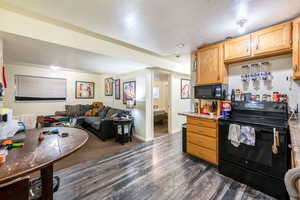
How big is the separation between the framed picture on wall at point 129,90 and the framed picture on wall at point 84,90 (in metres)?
2.18

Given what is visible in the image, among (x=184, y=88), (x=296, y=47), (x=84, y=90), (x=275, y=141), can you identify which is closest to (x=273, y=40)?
(x=296, y=47)

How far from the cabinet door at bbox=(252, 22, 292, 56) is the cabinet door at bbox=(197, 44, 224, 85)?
1.76 ft

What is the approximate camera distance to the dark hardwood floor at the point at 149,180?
172 cm

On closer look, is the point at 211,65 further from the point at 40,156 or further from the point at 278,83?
the point at 40,156

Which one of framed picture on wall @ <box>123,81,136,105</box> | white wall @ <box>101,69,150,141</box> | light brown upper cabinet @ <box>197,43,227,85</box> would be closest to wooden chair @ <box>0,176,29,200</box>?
light brown upper cabinet @ <box>197,43,227,85</box>

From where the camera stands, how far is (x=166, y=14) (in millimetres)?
1707

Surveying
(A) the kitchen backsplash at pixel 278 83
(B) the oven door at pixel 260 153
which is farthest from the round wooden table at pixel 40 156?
(A) the kitchen backsplash at pixel 278 83

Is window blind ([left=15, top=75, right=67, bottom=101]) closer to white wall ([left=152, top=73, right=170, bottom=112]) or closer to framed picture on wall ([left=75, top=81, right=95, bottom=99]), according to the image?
framed picture on wall ([left=75, top=81, right=95, bottom=99])

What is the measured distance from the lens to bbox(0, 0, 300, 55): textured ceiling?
1.51 meters

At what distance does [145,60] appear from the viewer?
10.9 feet

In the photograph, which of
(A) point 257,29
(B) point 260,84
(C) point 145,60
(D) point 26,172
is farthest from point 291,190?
(C) point 145,60

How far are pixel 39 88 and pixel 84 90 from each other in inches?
60.8

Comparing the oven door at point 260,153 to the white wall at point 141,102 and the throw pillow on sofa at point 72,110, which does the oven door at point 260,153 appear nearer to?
the white wall at point 141,102

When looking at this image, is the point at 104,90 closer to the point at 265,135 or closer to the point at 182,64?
the point at 182,64
